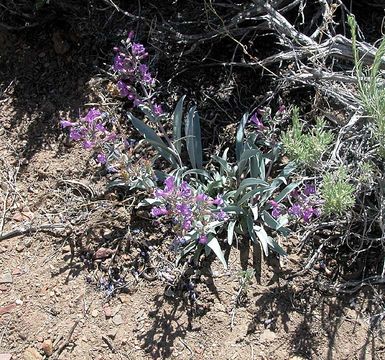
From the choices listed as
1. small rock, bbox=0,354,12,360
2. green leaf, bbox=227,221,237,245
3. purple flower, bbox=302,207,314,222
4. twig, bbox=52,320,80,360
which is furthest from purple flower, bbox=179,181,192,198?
small rock, bbox=0,354,12,360

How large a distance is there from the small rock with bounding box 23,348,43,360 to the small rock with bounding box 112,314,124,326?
35 centimetres

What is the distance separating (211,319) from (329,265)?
1.99 feet

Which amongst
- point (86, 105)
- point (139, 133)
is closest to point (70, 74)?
point (86, 105)

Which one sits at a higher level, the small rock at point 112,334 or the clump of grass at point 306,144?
the clump of grass at point 306,144

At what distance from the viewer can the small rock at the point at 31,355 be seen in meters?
2.64

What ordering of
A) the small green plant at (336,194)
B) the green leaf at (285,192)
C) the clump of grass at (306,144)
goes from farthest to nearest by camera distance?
the green leaf at (285,192) → the clump of grass at (306,144) → the small green plant at (336,194)

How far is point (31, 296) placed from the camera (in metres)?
2.77

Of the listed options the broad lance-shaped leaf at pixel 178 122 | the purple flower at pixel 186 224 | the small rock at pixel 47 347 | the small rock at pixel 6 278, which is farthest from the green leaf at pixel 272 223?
the small rock at pixel 6 278

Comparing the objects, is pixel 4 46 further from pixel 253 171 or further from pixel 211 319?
pixel 211 319

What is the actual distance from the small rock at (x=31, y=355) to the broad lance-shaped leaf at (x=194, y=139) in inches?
43.5

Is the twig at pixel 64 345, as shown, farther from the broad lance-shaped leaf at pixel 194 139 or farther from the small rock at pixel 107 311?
the broad lance-shaped leaf at pixel 194 139

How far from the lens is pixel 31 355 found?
2648 mm

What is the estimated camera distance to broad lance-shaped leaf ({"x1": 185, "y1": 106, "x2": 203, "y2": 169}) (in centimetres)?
286

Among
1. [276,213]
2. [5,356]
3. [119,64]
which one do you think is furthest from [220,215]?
[5,356]
